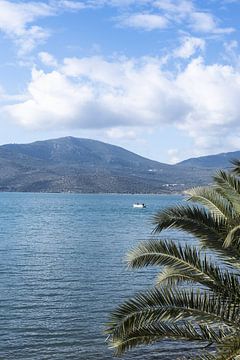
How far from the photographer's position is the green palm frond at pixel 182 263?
1070 centimetres

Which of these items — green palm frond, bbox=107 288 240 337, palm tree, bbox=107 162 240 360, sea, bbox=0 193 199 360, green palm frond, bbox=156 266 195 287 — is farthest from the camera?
sea, bbox=0 193 199 360

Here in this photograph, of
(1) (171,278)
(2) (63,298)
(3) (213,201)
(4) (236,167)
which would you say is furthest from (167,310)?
(2) (63,298)

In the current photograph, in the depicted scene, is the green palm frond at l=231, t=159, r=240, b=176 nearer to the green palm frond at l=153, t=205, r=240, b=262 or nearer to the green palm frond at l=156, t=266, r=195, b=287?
the green palm frond at l=153, t=205, r=240, b=262

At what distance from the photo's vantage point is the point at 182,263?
35.4ft

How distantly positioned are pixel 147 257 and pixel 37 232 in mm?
68846

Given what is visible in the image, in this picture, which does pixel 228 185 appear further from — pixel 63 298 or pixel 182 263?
Answer: pixel 63 298

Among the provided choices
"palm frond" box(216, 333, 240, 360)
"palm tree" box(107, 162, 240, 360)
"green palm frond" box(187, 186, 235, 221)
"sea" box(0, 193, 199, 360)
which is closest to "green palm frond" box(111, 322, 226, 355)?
"palm tree" box(107, 162, 240, 360)

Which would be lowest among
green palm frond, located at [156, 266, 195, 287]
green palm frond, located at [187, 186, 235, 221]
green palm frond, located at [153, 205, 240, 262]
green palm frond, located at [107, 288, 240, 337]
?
green palm frond, located at [107, 288, 240, 337]

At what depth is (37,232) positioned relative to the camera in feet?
256

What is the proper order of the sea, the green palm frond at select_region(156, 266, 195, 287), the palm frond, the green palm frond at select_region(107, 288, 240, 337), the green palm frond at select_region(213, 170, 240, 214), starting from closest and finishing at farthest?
the palm frond → the green palm frond at select_region(107, 288, 240, 337) → the green palm frond at select_region(156, 266, 195, 287) → the green palm frond at select_region(213, 170, 240, 214) → the sea

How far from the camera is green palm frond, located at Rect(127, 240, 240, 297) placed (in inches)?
421

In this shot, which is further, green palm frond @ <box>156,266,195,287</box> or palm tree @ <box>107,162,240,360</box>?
green palm frond @ <box>156,266,195,287</box>

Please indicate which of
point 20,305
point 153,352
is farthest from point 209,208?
point 20,305

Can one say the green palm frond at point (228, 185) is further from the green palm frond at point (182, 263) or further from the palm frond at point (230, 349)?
the palm frond at point (230, 349)
